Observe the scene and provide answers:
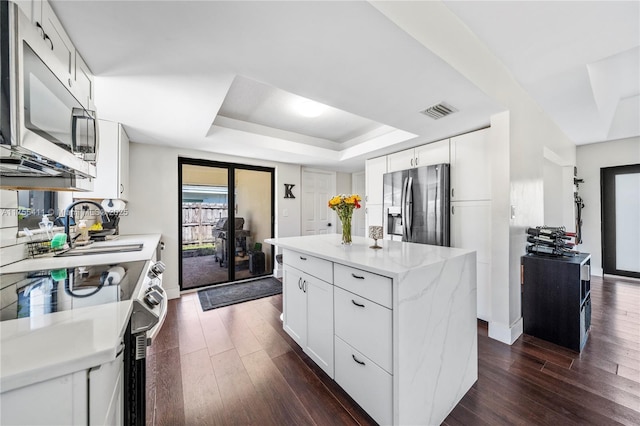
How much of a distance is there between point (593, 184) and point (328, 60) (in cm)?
562

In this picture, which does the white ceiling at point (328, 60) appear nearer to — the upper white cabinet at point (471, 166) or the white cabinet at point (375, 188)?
the upper white cabinet at point (471, 166)

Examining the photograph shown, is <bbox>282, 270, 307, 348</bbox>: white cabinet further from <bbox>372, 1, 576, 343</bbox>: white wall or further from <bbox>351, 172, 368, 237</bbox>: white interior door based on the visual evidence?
<bbox>351, 172, 368, 237</bbox>: white interior door

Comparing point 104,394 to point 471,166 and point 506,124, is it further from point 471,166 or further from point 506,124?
point 471,166

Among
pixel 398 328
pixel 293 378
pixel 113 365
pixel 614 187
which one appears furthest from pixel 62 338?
pixel 614 187

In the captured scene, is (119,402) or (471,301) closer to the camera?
(119,402)

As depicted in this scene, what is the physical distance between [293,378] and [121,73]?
7.99ft

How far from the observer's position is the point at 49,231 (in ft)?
6.38

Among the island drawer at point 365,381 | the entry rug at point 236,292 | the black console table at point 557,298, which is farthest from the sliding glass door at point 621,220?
the entry rug at point 236,292

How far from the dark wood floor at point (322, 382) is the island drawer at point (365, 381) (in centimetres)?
11

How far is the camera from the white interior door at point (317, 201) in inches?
190

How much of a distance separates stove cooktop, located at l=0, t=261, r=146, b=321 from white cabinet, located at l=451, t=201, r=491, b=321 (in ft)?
9.78

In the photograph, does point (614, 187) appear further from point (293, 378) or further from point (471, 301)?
point (293, 378)

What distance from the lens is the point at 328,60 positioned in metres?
1.50

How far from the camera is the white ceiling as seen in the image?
1180 millimetres
